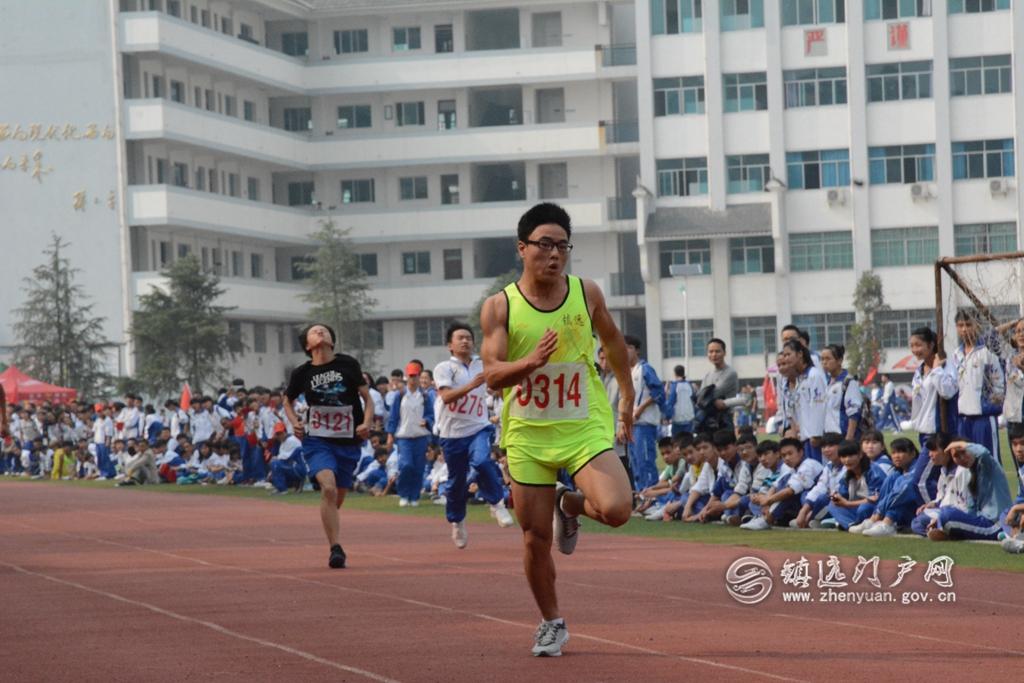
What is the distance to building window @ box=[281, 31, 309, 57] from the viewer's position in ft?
241

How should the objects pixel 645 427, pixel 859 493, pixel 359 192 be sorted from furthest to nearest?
1. pixel 359 192
2. pixel 645 427
3. pixel 859 493

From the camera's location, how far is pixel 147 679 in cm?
889

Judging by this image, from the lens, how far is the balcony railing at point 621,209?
71.2 metres

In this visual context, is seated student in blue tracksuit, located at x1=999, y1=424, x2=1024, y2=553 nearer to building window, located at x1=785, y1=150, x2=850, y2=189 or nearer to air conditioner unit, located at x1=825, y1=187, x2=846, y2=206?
air conditioner unit, located at x1=825, y1=187, x2=846, y2=206

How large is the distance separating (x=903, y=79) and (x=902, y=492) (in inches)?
2021

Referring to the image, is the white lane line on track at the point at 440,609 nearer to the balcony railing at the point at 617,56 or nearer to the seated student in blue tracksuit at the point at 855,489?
the seated student in blue tracksuit at the point at 855,489

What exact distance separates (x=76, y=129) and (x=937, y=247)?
3208cm

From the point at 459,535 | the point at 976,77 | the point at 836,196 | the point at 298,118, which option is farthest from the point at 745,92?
the point at 459,535

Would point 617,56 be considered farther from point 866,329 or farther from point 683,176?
point 866,329

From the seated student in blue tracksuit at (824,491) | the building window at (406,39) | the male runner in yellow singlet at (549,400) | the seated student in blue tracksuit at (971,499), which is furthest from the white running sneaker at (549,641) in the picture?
the building window at (406,39)

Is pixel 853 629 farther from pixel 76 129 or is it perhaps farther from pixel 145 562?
pixel 76 129

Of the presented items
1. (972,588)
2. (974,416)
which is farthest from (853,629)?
(974,416)

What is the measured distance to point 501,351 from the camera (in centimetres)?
901

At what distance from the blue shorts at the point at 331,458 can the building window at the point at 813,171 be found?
5337 cm
